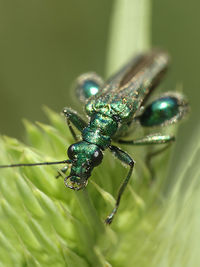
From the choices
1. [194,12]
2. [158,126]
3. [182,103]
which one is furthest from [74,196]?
[194,12]

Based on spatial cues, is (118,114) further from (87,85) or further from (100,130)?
(87,85)

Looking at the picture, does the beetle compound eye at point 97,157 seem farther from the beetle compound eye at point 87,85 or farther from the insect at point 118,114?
the beetle compound eye at point 87,85

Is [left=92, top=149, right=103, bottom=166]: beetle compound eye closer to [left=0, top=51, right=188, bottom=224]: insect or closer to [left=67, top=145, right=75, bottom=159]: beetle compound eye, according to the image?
A: [left=0, top=51, right=188, bottom=224]: insect

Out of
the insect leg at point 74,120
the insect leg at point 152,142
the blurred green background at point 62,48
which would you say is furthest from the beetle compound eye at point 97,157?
the blurred green background at point 62,48

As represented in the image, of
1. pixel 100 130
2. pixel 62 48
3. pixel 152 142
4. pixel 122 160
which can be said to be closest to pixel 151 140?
pixel 152 142

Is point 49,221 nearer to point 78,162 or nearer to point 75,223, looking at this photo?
point 75,223
